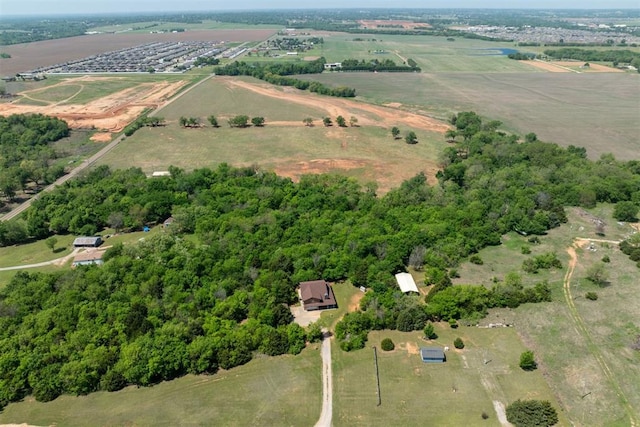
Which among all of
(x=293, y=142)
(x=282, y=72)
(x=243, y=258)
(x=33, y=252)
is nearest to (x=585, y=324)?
(x=243, y=258)

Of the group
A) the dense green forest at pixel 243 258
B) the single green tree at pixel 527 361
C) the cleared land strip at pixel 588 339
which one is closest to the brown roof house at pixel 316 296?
the dense green forest at pixel 243 258

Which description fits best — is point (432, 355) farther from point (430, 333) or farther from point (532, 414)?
point (532, 414)

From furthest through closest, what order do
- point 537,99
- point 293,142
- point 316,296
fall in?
1. point 537,99
2. point 293,142
3. point 316,296

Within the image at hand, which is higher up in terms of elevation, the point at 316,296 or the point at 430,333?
the point at 316,296

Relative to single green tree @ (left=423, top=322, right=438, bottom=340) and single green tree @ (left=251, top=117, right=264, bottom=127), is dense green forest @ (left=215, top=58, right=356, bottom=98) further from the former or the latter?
single green tree @ (left=423, top=322, right=438, bottom=340)

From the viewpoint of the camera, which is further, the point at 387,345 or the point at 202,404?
the point at 387,345

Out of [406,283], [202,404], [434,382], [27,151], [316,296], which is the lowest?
[202,404]

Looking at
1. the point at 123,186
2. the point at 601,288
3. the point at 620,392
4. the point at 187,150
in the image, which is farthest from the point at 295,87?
the point at 620,392
